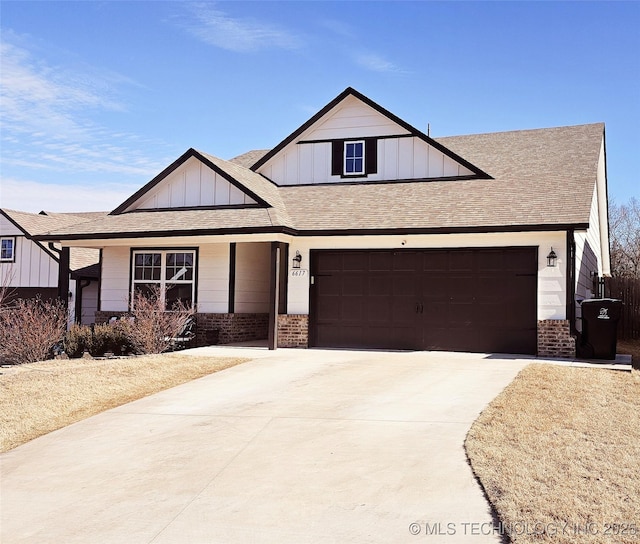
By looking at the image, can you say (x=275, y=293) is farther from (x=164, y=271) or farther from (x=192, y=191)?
(x=192, y=191)

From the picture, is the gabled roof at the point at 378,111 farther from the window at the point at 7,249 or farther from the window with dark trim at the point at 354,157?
the window at the point at 7,249

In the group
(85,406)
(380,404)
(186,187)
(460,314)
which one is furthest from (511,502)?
(186,187)

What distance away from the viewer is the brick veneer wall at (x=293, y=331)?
56.1 feet

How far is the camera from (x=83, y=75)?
49.5 ft

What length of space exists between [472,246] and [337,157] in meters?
5.63

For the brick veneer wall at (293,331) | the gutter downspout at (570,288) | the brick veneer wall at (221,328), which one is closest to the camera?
the gutter downspout at (570,288)

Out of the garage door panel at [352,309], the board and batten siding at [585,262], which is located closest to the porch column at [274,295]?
the garage door panel at [352,309]

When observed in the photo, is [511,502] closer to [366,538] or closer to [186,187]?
[366,538]

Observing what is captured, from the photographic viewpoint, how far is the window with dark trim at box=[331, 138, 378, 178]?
767 inches

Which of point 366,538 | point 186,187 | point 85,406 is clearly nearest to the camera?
point 366,538

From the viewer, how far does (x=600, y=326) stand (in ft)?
48.2

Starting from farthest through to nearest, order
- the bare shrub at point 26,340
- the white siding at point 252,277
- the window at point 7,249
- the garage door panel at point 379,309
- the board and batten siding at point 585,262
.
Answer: the window at point 7,249, the white siding at point 252,277, the board and batten siding at point 585,262, the garage door panel at point 379,309, the bare shrub at point 26,340

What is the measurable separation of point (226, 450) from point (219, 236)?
9.69 m

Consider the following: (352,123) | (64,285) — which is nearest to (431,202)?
(352,123)
